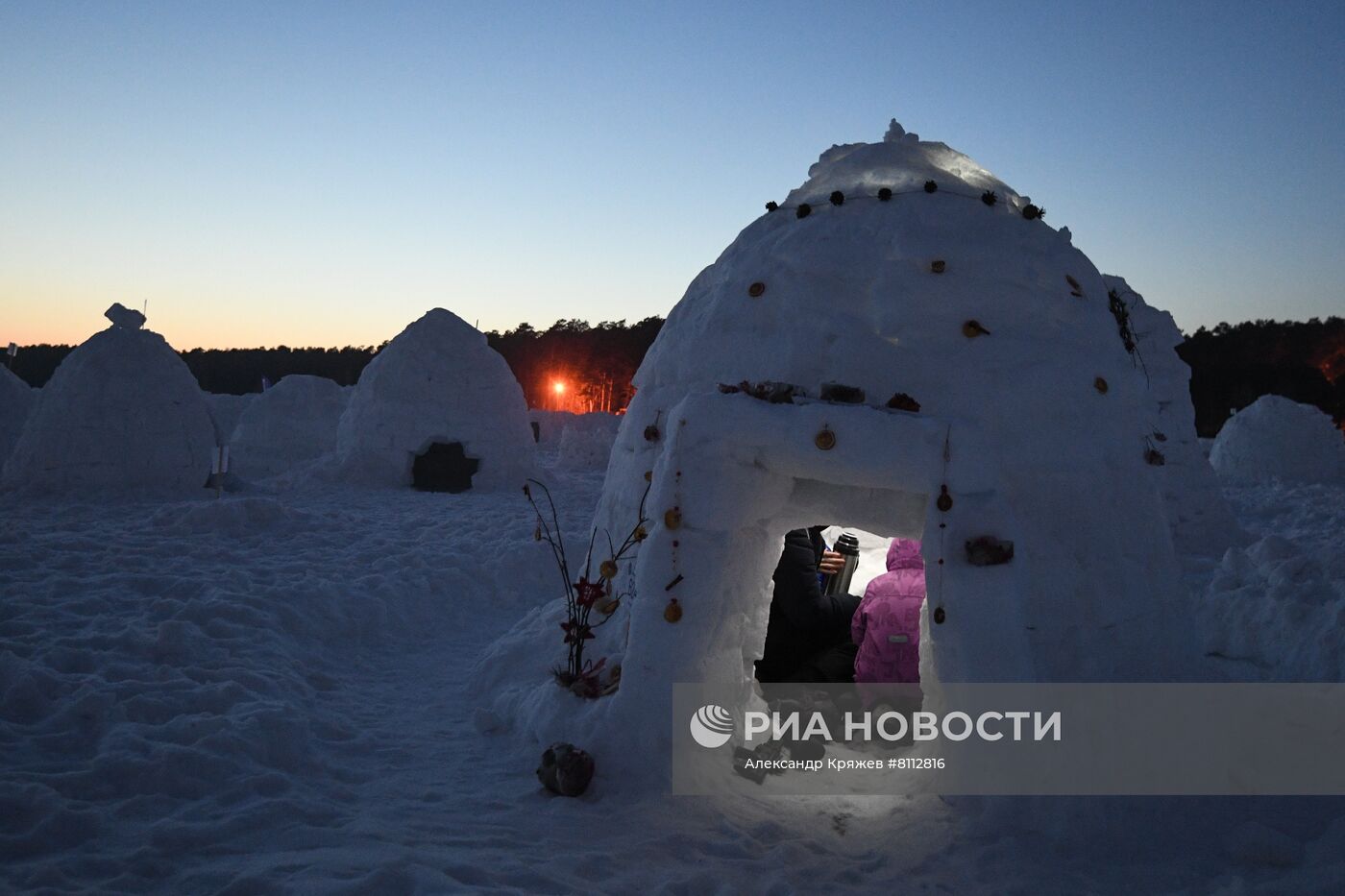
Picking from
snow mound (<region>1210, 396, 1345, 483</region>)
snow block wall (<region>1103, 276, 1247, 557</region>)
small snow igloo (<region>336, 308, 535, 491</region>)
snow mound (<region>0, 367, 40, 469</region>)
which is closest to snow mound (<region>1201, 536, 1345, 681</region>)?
snow block wall (<region>1103, 276, 1247, 557</region>)

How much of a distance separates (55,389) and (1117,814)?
13.2 meters

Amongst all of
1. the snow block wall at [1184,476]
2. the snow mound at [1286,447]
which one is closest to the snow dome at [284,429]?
the snow block wall at [1184,476]

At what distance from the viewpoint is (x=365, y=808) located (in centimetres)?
342

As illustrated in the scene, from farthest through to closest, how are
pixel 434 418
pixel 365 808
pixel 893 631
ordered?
pixel 434 418 → pixel 893 631 → pixel 365 808

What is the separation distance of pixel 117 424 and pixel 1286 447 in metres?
23.0

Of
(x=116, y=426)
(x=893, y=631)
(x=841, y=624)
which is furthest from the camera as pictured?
(x=116, y=426)

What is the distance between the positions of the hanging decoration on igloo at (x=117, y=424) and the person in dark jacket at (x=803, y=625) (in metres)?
9.65

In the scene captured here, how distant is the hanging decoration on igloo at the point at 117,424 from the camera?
10203 millimetres

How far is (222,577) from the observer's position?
6445mm

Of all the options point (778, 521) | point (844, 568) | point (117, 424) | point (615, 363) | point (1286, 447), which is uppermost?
point (615, 363)

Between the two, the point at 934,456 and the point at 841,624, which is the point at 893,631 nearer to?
the point at 841,624

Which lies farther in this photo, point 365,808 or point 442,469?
point 442,469

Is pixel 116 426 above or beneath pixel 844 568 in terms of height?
above

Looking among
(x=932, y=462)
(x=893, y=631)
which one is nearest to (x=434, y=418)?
(x=893, y=631)
